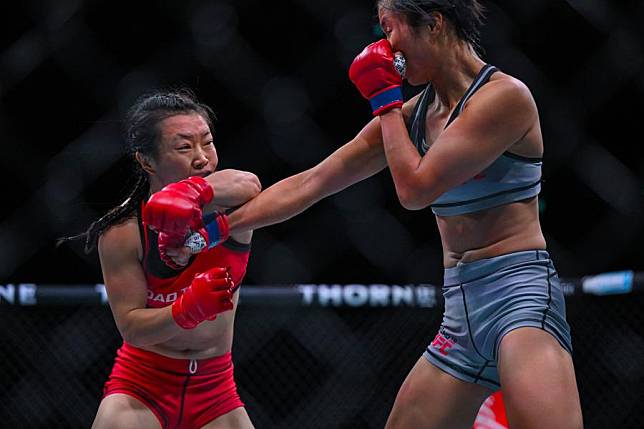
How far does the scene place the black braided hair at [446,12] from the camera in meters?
1.78

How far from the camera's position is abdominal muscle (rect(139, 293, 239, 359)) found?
6.84 ft

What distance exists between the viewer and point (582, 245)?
11.6 feet

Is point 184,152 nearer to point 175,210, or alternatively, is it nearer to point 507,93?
point 175,210

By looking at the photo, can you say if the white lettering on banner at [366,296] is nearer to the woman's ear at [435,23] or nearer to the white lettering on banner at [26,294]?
the white lettering on banner at [26,294]

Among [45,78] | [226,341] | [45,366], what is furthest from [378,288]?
[45,78]

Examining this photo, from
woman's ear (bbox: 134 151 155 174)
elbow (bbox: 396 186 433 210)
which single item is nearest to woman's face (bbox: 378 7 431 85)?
elbow (bbox: 396 186 433 210)

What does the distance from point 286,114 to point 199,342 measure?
1.48 m

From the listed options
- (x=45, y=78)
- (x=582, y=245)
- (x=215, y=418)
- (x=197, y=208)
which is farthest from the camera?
(x=582, y=245)

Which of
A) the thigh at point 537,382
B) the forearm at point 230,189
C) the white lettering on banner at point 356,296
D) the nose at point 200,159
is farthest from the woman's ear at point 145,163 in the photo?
the thigh at point 537,382

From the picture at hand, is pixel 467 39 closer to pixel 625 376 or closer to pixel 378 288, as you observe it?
pixel 378 288

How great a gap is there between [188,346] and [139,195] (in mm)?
385

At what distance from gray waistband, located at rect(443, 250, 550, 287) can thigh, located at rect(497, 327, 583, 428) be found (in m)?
0.14

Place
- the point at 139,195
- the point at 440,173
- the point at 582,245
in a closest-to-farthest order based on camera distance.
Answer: the point at 440,173
the point at 139,195
the point at 582,245

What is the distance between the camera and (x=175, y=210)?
1.77 meters
